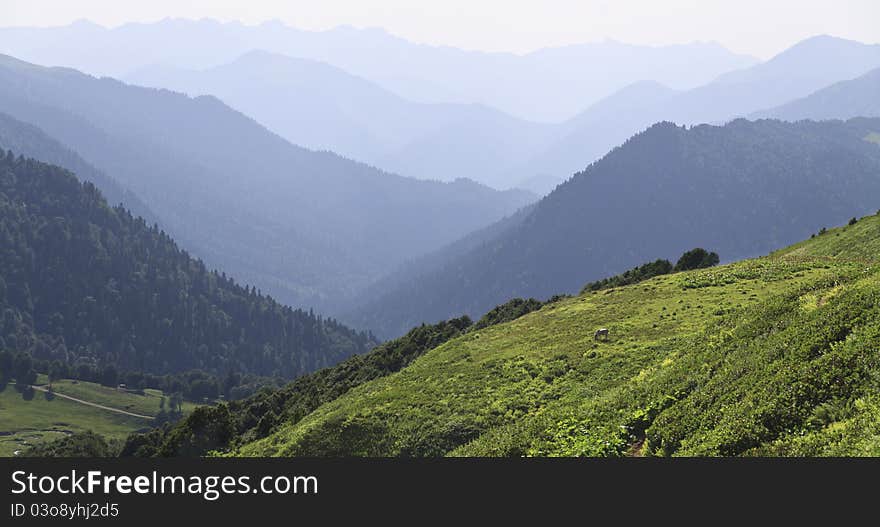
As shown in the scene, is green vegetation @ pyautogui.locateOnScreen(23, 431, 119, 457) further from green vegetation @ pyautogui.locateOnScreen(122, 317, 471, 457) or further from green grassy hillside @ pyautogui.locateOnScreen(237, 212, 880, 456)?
green grassy hillside @ pyautogui.locateOnScreen(237, 212, 880, 456)

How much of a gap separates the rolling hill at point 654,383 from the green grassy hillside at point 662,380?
0.09 metres

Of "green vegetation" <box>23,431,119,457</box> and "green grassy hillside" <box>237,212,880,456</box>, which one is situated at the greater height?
"green grassy hillside" <box>237,212,880,456</box>

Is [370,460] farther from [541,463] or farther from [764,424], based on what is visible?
[764,424]

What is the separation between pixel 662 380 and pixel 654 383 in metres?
0.59

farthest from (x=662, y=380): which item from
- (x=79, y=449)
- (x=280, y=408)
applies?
(x=79, y=449)

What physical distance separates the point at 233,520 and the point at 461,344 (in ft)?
172

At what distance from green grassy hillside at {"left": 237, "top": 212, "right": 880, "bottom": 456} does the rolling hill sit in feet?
0.30

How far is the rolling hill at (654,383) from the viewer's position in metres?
20.8

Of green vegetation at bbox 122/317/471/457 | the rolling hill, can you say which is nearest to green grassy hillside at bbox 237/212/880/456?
the rolling hill

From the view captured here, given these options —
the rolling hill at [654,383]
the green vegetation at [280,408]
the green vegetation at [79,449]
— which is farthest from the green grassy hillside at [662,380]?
the green vegetation at [79,449]

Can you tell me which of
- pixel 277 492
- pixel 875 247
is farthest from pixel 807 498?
pixel 875 247

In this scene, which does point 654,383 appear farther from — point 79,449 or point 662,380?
point 79,449

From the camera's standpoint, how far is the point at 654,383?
32062 mm

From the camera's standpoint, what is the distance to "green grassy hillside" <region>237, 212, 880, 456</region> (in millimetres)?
20688
